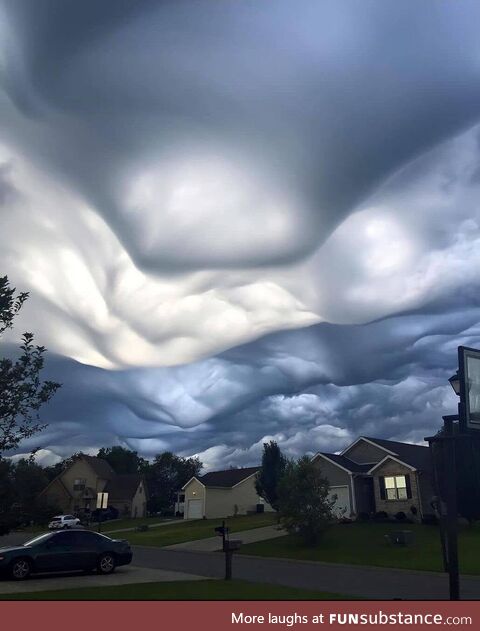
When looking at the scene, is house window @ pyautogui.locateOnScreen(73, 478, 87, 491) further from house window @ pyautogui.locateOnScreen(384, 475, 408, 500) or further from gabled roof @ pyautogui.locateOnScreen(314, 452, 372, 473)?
house window @ pyautogui.locateOnScreen(384, 475, 408, 500)

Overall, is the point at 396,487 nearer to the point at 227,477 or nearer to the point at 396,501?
the point at 396,501

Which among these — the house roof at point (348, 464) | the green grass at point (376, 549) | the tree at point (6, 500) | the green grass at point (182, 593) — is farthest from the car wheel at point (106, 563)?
the house roof at point (348, 464)

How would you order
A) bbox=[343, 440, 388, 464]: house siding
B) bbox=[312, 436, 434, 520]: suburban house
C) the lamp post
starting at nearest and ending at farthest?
the lamp post < bbox=[312, 436, 434, 520]: suburban house < bbox=[343, 440, 388, 464]: house siding

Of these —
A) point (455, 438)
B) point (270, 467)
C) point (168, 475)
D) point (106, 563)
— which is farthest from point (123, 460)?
point (455, 438)

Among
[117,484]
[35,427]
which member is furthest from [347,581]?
[117,484]

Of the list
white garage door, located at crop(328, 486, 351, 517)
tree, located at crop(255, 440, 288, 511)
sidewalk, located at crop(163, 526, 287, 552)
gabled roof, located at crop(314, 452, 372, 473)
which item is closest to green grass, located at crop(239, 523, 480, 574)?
sidewalk, located at crop(163, 526, 287, 552)

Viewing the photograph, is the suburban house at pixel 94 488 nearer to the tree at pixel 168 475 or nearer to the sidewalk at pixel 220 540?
the tree at pixel 168 475

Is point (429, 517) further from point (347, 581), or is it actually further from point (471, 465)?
point (471, 465)
